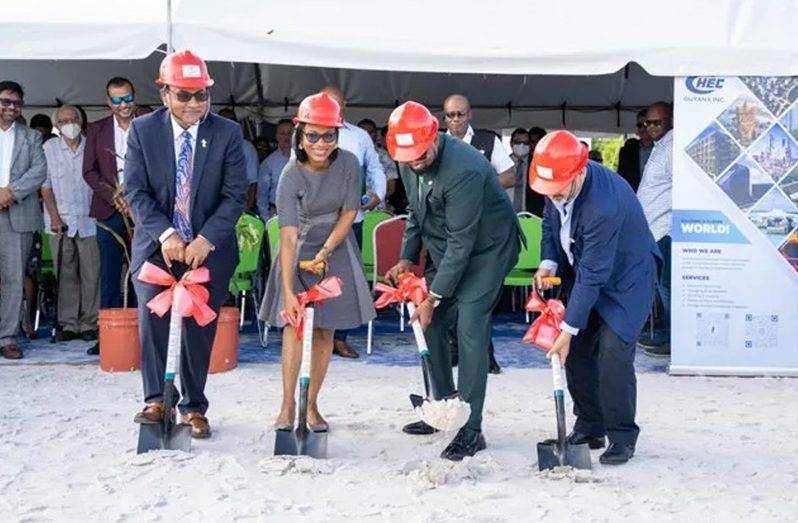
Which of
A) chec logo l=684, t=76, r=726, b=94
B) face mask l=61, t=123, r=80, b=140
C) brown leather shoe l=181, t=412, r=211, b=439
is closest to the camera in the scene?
brown leather shoe l=181, t=412, r=211, b=439

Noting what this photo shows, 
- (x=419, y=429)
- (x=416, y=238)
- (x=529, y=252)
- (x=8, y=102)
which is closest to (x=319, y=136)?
(x=416, y=238)

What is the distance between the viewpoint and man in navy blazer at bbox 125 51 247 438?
527cm

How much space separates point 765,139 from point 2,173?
16.8 feet

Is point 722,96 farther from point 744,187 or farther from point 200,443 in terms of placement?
point 200,443

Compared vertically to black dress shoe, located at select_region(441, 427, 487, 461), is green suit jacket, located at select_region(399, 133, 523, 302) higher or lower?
higher

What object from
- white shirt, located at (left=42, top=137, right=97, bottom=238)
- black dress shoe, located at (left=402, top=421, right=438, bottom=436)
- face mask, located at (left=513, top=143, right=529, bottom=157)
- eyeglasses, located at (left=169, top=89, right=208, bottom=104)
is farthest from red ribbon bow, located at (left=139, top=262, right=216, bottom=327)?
face mask, located at (left=513, top=143, right=529, bottom=157)

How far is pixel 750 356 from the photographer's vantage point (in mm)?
7430

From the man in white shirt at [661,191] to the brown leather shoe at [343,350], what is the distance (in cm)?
215

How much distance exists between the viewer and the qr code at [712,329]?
7418 mm

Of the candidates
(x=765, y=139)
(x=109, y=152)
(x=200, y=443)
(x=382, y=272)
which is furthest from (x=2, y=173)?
(x=765, y=139)

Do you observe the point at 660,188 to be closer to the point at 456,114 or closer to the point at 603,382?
the point at 456,114

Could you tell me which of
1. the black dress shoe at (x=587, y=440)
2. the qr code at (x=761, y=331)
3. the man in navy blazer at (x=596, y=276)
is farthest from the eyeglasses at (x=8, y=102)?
the qr code at (x=761, y=331)

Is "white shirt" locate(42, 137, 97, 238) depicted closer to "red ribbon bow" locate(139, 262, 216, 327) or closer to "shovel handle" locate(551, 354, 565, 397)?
"red ribbon bow" locate(139, 262, 216, 327)

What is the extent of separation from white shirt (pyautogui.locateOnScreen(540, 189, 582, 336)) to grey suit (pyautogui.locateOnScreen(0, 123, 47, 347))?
13.7ft
